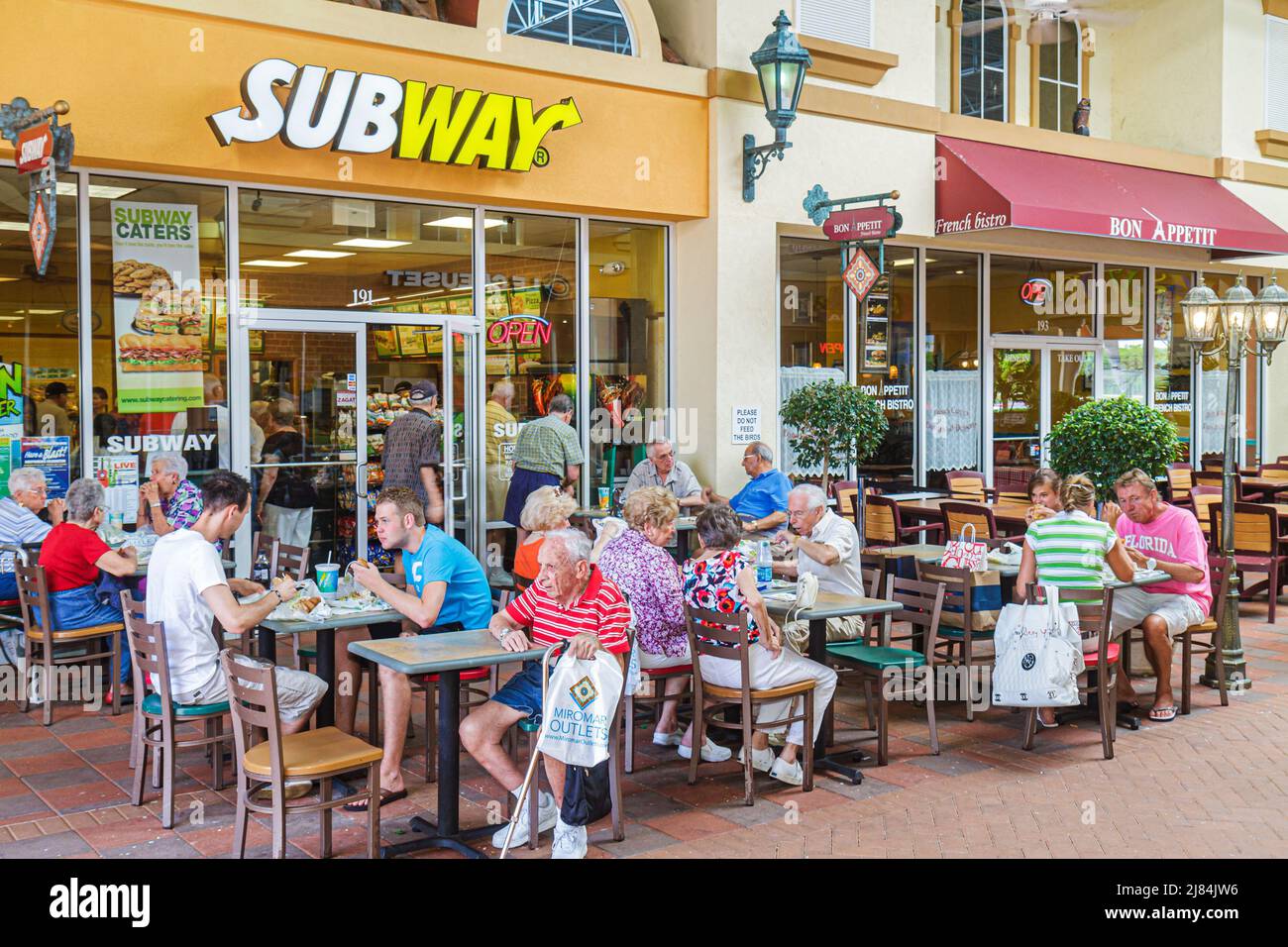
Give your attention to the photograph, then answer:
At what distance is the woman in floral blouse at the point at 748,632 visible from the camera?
600 cm

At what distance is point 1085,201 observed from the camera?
13242 mm

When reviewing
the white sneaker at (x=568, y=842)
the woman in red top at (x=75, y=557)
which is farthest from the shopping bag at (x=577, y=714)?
the woman in red top at (x=75, y=557)

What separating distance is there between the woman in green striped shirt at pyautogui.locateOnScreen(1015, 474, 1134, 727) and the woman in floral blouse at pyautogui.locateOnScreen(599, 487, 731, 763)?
2.14m

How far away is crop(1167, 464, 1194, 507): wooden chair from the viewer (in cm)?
1445

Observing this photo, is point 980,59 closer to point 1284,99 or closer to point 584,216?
point 1284,99

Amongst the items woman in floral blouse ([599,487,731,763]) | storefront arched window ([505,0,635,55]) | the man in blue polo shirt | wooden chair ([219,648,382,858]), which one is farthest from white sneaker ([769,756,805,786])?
storefront arched window ([505,0,635,55])

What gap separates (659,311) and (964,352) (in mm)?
4301

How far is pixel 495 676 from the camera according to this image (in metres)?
6.41

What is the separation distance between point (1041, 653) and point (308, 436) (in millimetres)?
5818

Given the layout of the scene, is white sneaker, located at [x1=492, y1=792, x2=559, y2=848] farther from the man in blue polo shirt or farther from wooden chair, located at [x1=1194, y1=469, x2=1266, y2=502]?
wooden chair, located at [x1=1194, y1=469, x2=1266, y2=502]

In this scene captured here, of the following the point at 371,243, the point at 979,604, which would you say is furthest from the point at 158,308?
the point at 979,604

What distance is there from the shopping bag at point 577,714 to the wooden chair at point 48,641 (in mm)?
3729

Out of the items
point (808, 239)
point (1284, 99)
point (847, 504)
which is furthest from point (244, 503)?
point (1284, 99)

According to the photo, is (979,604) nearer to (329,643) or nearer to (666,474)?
(666,474)
